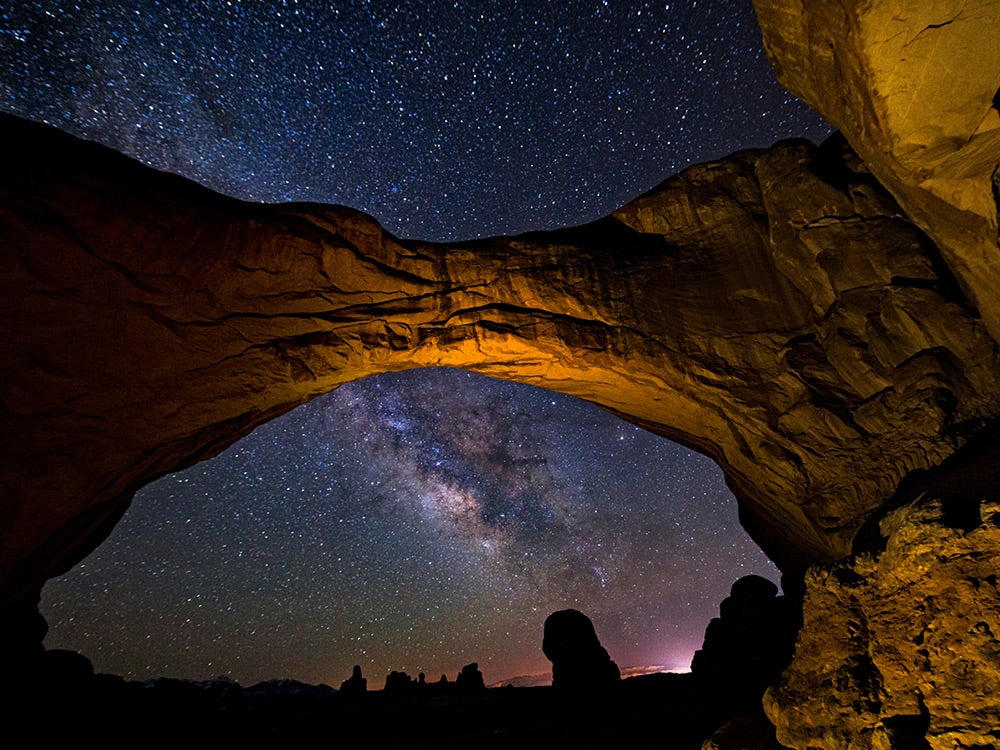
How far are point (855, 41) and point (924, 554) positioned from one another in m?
3.57

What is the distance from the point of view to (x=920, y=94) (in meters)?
3.57

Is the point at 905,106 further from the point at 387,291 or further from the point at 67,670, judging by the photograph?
the point at 67,670

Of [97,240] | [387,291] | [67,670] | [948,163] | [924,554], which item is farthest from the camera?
[67,670]

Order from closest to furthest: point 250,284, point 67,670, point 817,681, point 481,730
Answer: point 817,681 → point 250,284 → point 67,670 → point 481,730

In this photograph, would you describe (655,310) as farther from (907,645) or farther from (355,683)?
(355,683)

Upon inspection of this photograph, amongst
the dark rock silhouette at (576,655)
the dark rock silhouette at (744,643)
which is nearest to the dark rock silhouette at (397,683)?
the dark rock silhouette at (576,655)

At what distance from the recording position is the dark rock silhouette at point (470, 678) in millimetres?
19828

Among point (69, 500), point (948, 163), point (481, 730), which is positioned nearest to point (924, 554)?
point (948, 163)

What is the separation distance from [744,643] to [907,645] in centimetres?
1512

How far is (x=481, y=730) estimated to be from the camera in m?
10.9

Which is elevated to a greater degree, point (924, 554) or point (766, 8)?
point (766, 8)

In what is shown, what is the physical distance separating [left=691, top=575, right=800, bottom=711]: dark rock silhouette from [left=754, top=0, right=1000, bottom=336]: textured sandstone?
10.5 meters

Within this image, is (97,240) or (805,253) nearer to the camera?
(97,240)

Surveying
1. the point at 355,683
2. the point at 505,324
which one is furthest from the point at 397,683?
the point at 505,324
